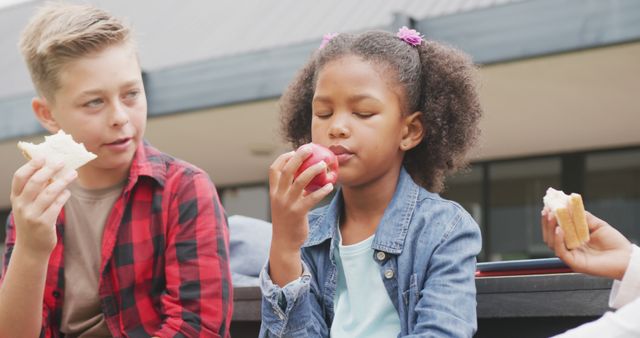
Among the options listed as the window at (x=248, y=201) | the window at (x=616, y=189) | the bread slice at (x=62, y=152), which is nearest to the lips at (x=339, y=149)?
the bread slice at (x=62, y=152)

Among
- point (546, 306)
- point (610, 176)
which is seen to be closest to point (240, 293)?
point (546, 306)

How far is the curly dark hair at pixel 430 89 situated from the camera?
2.16 metres

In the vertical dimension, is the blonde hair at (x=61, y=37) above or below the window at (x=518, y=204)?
above

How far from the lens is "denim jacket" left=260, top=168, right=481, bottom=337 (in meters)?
1.83

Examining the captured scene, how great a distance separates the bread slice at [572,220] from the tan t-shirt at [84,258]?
127 cm

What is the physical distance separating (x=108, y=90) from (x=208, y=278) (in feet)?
1.97

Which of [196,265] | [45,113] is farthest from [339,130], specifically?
[45,113]

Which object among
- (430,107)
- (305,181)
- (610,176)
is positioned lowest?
(610,176)

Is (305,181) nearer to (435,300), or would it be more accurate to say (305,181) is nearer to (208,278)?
(435,300)

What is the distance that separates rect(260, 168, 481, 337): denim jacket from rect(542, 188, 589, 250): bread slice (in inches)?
10.2

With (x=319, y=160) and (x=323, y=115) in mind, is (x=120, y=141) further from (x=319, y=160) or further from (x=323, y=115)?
(x=319, y=160)

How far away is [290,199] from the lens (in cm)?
180

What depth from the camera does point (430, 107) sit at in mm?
2199

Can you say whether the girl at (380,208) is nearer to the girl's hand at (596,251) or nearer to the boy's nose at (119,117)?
the girl's hand at (596,251)
